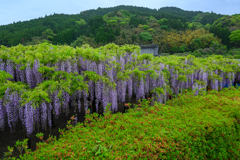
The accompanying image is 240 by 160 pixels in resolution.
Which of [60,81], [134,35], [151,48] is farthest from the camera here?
[134,35]

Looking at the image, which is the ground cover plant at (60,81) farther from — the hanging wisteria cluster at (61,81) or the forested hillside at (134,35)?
the forested hillside at (134,35)

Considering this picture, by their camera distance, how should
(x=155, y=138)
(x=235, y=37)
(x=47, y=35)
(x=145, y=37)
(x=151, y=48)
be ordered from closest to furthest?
(x=155, y=138) < (x=151, y=48) < (x=235, y=37) < (x=47, y=35) < (x=145, y=37)

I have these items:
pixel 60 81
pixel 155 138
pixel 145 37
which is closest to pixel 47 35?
pixel 145 37

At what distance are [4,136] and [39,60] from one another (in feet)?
12.3

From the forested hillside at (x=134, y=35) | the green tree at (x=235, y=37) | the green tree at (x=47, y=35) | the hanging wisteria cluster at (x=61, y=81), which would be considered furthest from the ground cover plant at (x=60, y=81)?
the green tree at (x=47, y=35)

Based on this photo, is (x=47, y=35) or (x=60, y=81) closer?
(x=60, y=81)

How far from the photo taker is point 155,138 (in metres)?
4.12

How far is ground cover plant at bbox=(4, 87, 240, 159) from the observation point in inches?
144

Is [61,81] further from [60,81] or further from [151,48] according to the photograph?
[151,48]

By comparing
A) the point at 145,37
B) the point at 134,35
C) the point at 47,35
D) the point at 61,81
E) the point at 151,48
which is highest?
the point at 47,35

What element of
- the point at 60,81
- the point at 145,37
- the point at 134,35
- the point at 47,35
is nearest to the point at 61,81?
the point at 60,81

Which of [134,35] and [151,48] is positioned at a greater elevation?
[134,35]

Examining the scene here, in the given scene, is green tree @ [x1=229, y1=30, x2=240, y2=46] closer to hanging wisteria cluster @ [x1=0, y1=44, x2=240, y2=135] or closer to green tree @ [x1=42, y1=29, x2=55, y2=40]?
hanging wisteria cluster @ [x1=0, y1=44, x2=240, y2=135]

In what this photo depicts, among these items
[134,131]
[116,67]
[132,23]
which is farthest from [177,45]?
[134,131]
